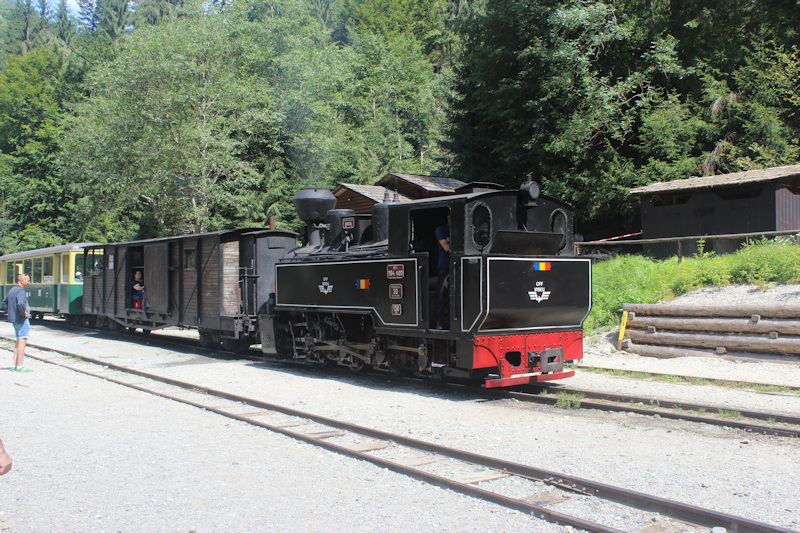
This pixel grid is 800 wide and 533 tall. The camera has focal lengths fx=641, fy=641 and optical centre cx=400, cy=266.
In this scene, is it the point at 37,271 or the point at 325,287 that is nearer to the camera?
the point at 325,287

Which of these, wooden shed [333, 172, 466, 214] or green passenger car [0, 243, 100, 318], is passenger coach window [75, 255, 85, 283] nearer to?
green passenger car [0, 243, 100, 318]

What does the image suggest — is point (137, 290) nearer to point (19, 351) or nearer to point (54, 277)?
point (19, 351)

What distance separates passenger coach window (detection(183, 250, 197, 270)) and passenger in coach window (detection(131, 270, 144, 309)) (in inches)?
104

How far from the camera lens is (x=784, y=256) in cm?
1236

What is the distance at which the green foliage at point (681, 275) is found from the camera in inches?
488

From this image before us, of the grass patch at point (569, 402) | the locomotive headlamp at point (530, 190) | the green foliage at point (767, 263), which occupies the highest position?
the locomotive headlamp at point (530, 190)

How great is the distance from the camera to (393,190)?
2580cm

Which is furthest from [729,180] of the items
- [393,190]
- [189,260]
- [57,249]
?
[57,249]

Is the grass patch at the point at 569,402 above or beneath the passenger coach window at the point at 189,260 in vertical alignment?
beneath

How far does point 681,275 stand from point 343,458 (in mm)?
10097

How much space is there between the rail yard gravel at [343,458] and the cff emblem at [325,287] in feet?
4.87

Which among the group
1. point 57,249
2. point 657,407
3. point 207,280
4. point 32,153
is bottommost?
point 657,407

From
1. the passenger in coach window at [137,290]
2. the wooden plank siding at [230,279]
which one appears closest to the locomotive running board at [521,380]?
the wooden plank siding at [230,279]

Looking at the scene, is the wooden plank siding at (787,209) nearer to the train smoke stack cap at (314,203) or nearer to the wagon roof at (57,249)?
the train smoke stack cap at (314,203)
